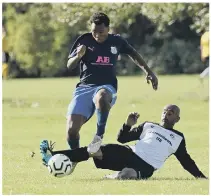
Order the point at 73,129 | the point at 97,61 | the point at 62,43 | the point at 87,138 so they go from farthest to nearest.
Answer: the point at 62,43
the point at 87,138
the point at 97,61
the point at 73,129

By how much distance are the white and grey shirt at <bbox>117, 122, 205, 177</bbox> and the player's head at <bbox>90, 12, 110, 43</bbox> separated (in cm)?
131

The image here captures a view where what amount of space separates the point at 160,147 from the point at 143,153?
224 millimetres

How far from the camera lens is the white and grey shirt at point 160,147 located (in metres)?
11.1

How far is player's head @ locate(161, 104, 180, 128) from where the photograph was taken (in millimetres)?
11227

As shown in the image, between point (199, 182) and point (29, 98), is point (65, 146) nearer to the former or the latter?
point (199, 182)

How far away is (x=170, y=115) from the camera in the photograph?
1127 centimetres

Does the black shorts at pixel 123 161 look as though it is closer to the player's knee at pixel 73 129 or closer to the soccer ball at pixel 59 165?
the soccer ball at pixel 59 165

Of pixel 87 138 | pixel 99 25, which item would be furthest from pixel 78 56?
pixel 87 138

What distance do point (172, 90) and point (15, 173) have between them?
24176 mm

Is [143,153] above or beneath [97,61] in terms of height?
beneath

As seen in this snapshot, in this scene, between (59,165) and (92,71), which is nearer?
(59,165)

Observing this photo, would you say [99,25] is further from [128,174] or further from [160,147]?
[128,174]

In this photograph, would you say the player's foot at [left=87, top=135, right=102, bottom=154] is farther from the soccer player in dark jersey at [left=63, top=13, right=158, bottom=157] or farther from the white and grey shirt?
the soccer player in dark jersey at [left=63, top=13, right=158, bottom=157]

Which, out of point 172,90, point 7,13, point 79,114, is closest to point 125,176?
point 79,114
